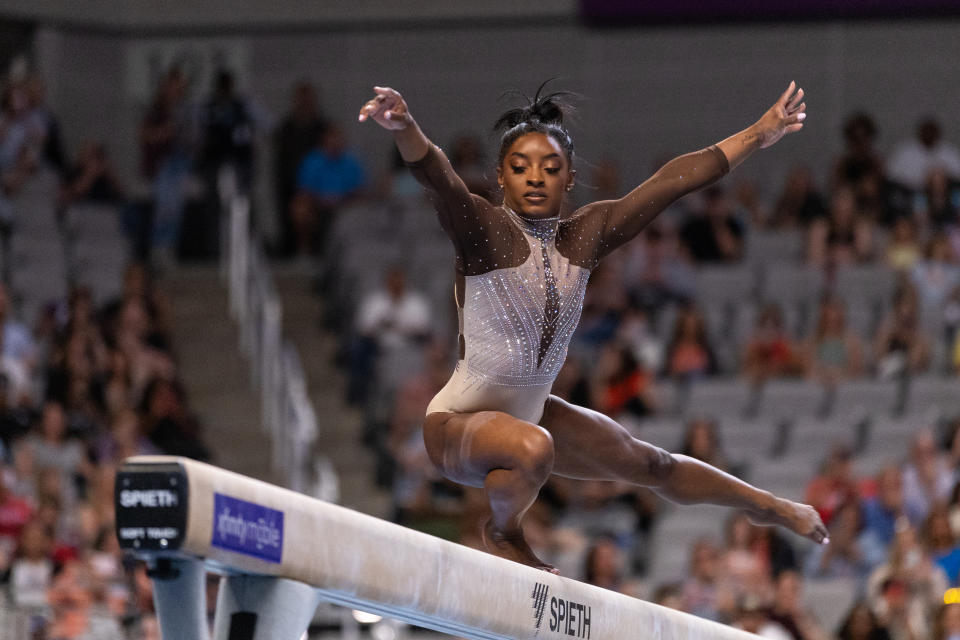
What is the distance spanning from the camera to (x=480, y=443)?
405 cm

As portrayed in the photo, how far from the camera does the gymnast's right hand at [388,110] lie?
3.74m

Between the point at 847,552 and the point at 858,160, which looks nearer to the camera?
the point at 847,552

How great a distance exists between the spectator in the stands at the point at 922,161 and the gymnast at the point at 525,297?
Result: 8264 mm

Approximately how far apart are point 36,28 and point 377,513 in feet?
19.2

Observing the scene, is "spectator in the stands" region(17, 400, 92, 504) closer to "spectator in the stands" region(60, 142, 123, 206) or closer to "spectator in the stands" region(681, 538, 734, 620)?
"spectator in the stands" region(60, 142, 123, 206)

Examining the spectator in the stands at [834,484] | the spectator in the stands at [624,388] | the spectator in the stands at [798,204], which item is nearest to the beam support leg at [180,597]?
the spectator in the stands at [834,484]

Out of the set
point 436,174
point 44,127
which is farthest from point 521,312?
point 44,127

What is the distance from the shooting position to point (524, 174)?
424cm

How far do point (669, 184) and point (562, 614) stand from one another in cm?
125

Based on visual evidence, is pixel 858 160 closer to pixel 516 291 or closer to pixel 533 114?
pixel 533 114

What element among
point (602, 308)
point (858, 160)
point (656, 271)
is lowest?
point (602, 308)

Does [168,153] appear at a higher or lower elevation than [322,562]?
higher

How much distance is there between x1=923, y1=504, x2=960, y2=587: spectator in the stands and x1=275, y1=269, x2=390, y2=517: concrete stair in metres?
3.51

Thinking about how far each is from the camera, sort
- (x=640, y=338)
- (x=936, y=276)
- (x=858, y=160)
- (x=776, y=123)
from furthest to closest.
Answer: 1. (x=858, y=160)
2. (x=936, y=276)
3. (x=640, y=338)
4. (x=776, y=123)
